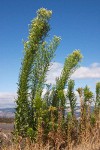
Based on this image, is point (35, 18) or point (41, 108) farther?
point (35, 18)

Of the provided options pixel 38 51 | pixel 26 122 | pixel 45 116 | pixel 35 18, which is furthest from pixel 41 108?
pixel 35 18

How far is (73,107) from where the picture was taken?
16.1 meters

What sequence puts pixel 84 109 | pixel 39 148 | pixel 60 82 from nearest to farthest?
1. pixel 39 148
2. pixel 84 109
3. pixel 60 82

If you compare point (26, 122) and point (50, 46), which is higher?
point (50, 46)

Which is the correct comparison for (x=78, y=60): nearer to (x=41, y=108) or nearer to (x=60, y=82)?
(x=60, y=82)

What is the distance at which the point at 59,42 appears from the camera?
58.0ft

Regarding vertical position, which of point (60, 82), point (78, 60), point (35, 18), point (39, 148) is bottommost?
point (39, 148)

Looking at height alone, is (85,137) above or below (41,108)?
below

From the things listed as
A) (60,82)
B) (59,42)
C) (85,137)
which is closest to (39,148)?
(85,137)

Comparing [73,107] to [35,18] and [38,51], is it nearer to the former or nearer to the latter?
[38,51]

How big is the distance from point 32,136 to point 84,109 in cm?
422

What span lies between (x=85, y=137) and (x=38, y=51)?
7.10 m

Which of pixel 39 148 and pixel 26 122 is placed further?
pixel 26 122

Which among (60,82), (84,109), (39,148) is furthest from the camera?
(60,82)
